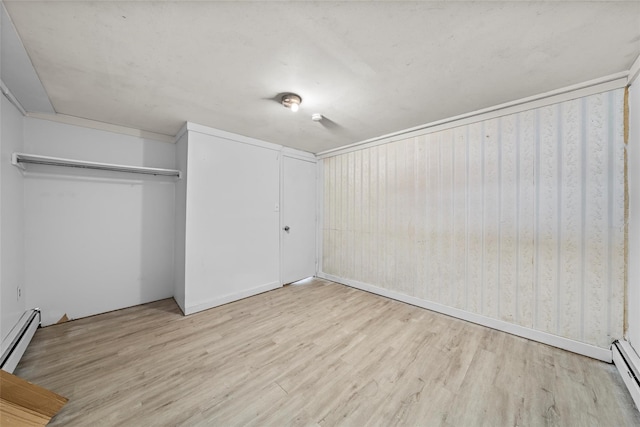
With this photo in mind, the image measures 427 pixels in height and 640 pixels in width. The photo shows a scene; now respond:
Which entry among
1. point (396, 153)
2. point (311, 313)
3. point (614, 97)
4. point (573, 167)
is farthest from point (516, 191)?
point (311, 313)

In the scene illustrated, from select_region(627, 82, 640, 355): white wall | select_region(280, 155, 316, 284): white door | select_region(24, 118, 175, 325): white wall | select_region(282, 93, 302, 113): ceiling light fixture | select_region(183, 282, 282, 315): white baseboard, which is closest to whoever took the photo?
select_region(627, 82, 640, 355): white wall

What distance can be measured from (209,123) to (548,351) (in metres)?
4.28

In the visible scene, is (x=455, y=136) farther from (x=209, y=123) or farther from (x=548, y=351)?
(x=209, y=123)

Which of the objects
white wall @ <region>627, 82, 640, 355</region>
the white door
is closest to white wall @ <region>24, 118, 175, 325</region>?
the white door

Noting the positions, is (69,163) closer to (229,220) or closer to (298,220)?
(229,220)

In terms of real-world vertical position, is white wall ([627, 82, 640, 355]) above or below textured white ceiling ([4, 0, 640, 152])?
below

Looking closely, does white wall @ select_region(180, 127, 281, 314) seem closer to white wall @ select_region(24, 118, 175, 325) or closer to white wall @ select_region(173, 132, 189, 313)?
white wall @ select_region(173, 132, 189, 313)

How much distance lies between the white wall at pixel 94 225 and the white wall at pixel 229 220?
751 mm

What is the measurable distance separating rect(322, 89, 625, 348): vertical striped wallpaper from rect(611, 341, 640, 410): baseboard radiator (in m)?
0.11

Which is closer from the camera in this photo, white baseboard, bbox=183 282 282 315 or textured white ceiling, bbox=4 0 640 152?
textured white ceiling, bbox=4 0 640 152

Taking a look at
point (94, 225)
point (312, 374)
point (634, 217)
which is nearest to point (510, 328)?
point (634, 217)

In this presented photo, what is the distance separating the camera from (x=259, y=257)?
3.55m

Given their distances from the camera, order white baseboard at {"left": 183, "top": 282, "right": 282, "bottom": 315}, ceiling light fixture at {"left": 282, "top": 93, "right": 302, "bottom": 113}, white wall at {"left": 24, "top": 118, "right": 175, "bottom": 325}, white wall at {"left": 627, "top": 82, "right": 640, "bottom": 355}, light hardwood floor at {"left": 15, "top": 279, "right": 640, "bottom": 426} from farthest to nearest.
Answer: white baseboard at {"left": 183, "top": 282, "right": 282, "bottom": 315} → white wall at {"left": 24, "top": 118, "right": 175, "bottom": 325} → ceiling light fixture at {"left": 282, "top": 93, "right": 302, "bottom": 113} → white wall at {"left": 627, "top": 82, "right": 640, "bottom": 355} → light hardwood floor at {"left": 15, "top": 279, "right": 640, "bottom": 426}

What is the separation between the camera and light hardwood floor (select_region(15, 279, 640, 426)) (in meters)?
1.43
